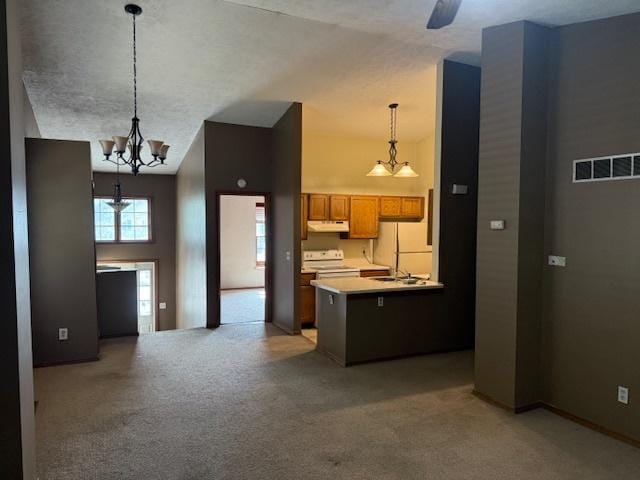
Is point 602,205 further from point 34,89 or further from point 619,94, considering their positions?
point 34,89

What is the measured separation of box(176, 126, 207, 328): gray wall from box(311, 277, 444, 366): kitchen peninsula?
88.5 inches

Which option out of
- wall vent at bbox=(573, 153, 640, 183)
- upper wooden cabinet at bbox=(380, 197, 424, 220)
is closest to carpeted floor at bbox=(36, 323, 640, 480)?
wall vent at bbox=(573, 153, 640, 183)

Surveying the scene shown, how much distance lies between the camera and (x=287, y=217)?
18.7 ft

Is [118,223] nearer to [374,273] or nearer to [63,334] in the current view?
[63,334]

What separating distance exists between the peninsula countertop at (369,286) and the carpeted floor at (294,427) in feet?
2.58

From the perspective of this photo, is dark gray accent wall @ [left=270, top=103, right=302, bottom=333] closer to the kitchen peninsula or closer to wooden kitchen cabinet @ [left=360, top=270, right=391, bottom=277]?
the kitchen peninsula

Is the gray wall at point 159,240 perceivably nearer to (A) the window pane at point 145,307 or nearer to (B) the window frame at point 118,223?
(B) the window frame at point 118,223

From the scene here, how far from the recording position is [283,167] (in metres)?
5.80

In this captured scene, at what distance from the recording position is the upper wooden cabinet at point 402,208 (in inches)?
277

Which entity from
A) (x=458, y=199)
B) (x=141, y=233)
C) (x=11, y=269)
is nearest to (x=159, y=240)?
(x=141, y=233)

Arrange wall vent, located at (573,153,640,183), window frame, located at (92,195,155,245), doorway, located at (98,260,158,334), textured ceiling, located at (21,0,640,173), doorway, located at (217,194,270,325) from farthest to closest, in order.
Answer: doorway, located at (217,194,270,325) → doorway, located at (98,260,158,334) → window frame, located at (92,195,155,245) → textured ceiling, located at (21,0,640,173) → wall vent, located at (573,153,640,183)

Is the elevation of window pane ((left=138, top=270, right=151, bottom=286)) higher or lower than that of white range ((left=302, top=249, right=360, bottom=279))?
lower

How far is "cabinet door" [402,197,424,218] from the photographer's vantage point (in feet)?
23.6

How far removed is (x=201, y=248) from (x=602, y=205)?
5.06 meters
